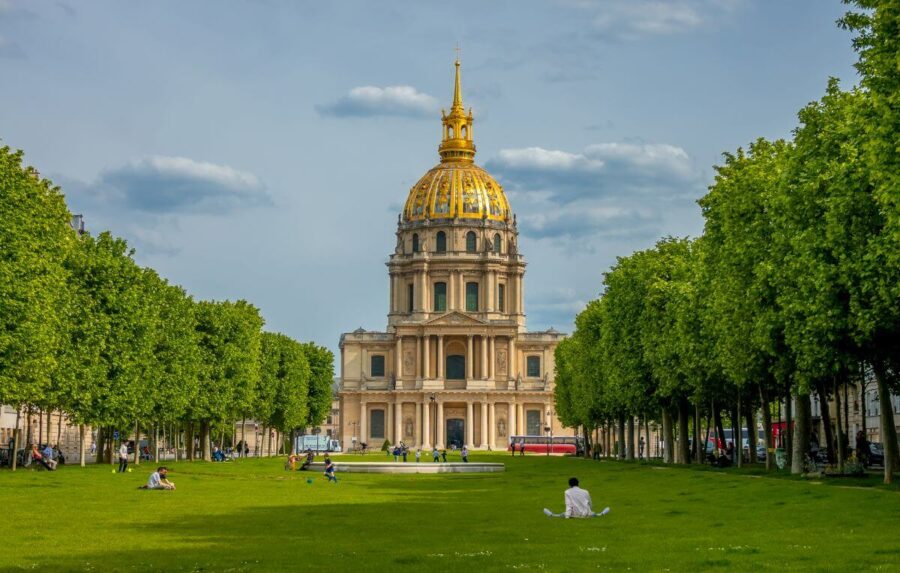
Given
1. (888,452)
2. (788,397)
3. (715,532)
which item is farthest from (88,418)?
(715,532)

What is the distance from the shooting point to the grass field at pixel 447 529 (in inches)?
896

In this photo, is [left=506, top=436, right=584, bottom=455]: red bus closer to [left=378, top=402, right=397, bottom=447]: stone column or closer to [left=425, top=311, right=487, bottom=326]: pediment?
[left=378, top=402, right=397, bottom=447]: stone column

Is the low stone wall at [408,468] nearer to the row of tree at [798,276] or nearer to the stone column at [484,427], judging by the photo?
the row of tree at [798,276]

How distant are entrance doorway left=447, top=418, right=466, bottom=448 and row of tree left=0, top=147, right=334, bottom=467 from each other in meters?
76.9

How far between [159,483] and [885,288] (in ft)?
84.3

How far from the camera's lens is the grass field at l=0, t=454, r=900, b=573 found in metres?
22.8

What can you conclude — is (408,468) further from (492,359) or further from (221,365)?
(492,359)

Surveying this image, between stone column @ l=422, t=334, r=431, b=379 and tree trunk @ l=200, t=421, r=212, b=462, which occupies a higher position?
stone column @ l=422, t=334, r=431, b=379

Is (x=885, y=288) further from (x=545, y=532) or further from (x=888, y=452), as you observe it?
(x=545, y=532)

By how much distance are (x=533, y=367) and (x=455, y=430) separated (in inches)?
607

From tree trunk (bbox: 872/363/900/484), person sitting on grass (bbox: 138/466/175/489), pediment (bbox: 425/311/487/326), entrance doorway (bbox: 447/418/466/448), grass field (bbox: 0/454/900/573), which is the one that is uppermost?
pediment (bbox: 425/311/487/326)

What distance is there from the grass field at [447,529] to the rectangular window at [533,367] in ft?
475

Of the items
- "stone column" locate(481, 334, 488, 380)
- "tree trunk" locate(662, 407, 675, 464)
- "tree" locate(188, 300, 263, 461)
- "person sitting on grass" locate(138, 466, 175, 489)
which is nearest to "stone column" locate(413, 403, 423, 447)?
"stone column" locate(481, 334, 488, 380)

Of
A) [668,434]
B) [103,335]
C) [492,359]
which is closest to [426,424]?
[492,359]
